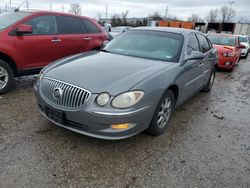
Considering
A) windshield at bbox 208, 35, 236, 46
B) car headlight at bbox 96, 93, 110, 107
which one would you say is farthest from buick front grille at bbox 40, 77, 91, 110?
windshield at bbox 208, 35, 236, 46

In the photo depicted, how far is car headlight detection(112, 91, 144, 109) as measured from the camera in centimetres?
252

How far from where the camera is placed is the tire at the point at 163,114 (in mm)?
3070

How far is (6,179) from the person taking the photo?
2.27 meters

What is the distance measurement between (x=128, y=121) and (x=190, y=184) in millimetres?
949

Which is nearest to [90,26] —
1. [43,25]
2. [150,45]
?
[43,25]

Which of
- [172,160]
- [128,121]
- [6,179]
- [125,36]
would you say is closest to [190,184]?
[172,160]

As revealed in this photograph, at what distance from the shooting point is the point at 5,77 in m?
4.46

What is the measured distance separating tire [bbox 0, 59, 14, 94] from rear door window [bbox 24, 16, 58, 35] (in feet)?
2.98

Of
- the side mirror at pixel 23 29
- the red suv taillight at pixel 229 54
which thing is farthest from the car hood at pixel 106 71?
the red suv taillight at pixel 229 54

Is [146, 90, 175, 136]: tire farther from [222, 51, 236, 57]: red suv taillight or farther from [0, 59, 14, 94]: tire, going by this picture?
[222, 51, 236, 57]: red suv taillight

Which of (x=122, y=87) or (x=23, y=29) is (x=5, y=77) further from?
(x=122, y=87)

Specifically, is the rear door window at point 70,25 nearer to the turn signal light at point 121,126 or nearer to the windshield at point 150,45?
the windshield at point 150,45

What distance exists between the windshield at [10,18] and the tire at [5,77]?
760 millimetres

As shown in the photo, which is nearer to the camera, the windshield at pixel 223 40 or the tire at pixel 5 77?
the tire at pixel 5 77
